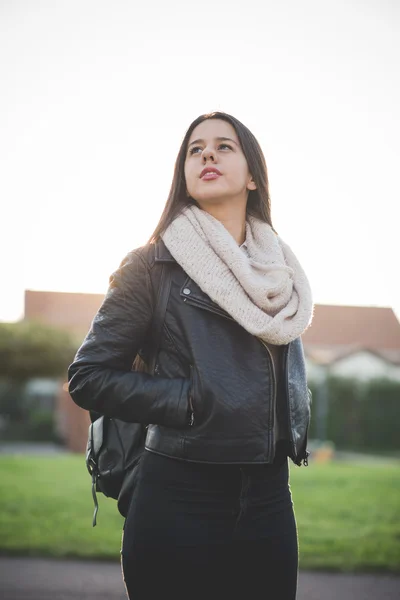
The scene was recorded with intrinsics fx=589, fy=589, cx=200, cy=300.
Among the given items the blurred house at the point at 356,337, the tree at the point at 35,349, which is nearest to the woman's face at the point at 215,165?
the tree at the point at 35,349

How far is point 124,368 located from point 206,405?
A: 29cm

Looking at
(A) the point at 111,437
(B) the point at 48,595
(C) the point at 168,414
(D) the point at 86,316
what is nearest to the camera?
(C) the point at 168,414

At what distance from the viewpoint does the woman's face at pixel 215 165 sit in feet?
6.59

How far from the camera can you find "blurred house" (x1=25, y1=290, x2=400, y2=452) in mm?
23812

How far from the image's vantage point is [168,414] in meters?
1.66

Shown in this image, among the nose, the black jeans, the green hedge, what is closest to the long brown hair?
the nose

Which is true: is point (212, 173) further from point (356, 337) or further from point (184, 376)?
point (356, 337)

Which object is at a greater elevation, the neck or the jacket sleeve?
the neck

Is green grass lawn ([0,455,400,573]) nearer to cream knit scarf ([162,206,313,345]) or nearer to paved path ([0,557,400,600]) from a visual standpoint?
paved path ([0,557,400,600])

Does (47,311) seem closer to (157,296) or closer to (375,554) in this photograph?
(375,554)

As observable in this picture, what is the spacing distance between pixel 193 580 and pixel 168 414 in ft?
1.58

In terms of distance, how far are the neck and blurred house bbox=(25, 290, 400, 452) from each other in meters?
21.0

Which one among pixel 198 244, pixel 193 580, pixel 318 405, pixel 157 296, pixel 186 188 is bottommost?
pixel 318 405

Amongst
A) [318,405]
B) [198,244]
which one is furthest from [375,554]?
[318,405]
